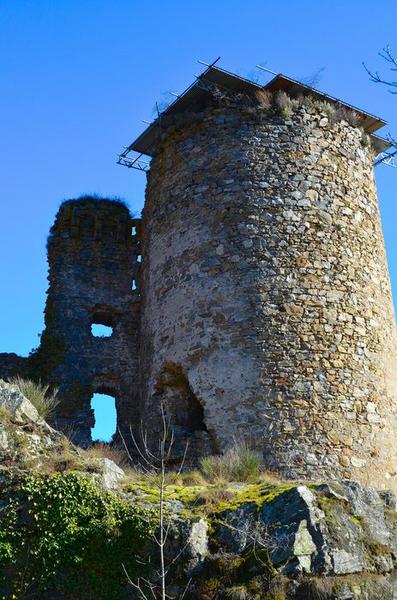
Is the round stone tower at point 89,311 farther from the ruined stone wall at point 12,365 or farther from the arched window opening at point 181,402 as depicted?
the arched window opening at point 181,402

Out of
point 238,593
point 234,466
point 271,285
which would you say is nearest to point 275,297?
point 271,285

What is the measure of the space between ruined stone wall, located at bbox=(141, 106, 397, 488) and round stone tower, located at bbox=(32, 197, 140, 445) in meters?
1.35

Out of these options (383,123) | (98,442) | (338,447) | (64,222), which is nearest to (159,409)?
(98,442)

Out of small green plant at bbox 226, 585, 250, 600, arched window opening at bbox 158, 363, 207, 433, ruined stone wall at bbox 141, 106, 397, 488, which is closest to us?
small green plant at bbox 226, 585, 250, 600

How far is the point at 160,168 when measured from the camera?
13906 millimetres

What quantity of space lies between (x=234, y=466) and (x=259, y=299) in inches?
106

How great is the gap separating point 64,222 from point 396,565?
10375 mm

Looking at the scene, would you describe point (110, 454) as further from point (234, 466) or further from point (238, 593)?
point (238, 593)

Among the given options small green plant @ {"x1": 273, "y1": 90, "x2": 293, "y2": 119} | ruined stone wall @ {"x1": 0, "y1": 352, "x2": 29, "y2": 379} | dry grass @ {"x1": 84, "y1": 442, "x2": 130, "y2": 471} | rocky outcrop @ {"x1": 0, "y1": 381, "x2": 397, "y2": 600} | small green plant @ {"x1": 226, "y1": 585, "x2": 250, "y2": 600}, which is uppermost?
small green plant @ {"x1": 273, "y1": 90, "x2": 293, "y2": 119}

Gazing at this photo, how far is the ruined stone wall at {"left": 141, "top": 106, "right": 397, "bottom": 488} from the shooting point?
11.1 m

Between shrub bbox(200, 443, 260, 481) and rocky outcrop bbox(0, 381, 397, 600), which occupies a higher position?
shrub bbox(200, 443, 260, 481)

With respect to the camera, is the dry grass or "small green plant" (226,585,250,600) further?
the dry grass

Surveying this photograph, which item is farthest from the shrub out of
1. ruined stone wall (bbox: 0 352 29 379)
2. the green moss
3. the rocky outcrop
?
ruined stone wall (bbox: 0 352 29 379)

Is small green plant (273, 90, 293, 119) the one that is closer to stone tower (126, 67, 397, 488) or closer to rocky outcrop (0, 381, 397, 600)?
stone tower (126, 67, 397, 488)
